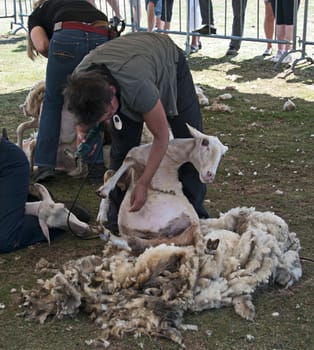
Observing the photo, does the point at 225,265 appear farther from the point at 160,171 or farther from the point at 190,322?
the point at 160,171

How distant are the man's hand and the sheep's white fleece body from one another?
297 mm

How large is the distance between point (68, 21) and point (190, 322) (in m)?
2.80

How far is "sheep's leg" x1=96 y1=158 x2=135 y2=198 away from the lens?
166 inches

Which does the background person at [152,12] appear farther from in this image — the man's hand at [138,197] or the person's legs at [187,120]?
the man's hand at [138,197]

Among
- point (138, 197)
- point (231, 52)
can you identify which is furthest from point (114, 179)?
point (231, 52)

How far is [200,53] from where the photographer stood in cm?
1132

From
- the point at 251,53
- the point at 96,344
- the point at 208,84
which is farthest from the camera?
the point at 251,53

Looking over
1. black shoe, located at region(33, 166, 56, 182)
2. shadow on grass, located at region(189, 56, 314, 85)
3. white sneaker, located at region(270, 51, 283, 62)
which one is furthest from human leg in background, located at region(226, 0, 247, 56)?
black shoe, located at region(33, 166, 56, 182)

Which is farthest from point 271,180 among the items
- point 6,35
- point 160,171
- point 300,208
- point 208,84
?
point 6,35

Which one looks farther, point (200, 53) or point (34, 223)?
point (200, 53)

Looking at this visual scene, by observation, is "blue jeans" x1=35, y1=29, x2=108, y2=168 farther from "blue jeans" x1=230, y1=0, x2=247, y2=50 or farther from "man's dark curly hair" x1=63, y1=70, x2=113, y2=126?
"blue jeans" x1=230, y1=0, x2=247, y2=50

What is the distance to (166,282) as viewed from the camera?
142 inches

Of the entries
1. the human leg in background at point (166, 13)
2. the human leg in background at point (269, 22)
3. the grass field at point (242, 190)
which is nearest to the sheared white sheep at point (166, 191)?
the grass field at point (242, 190)

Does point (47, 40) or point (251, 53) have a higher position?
point (47, 40)
